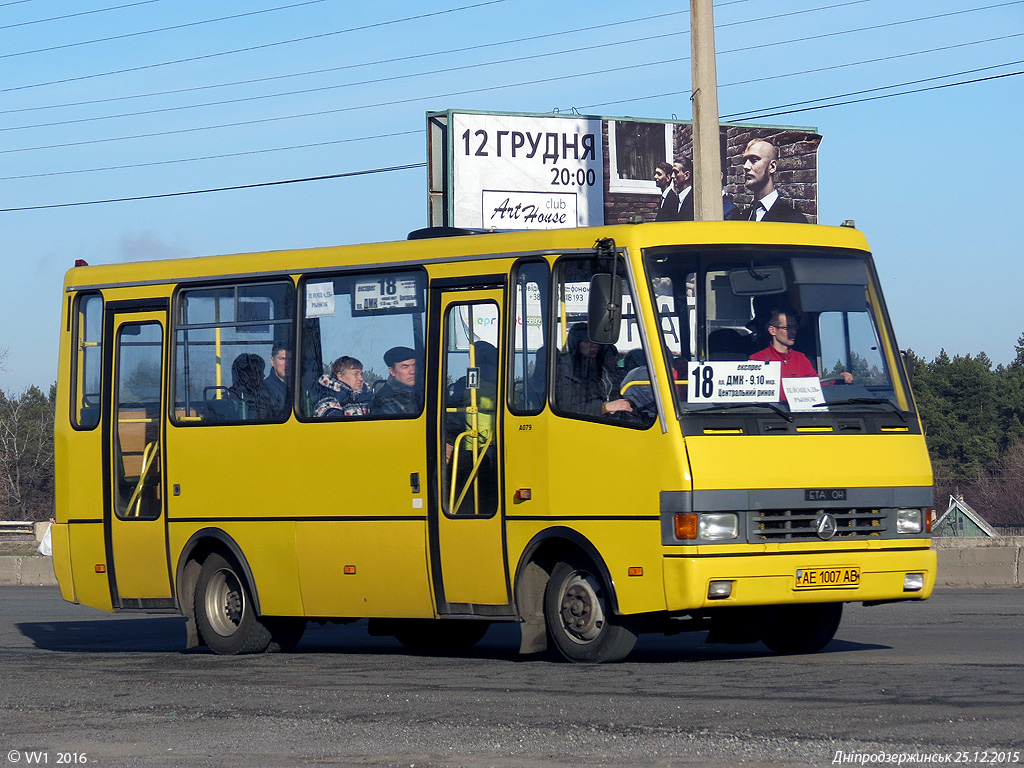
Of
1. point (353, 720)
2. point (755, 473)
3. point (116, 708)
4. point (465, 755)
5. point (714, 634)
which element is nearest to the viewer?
point (465, 755)

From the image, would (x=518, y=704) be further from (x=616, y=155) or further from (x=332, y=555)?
(x=616, y=155)

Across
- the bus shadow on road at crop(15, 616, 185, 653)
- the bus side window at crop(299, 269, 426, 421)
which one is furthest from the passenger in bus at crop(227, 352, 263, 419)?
the bus shadow on road at crop(15, 616, 185, 653)

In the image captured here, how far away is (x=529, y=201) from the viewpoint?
3306cm

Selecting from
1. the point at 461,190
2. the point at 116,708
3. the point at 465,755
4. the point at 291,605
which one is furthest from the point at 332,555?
the point at 461,190

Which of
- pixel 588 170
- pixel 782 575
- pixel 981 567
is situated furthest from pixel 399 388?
pixel 588 170

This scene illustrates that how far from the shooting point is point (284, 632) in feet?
46.8

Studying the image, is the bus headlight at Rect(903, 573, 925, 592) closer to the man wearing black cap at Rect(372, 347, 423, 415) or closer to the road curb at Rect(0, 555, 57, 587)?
the man wearing black cap at Rect(372, 347, 423, 415)

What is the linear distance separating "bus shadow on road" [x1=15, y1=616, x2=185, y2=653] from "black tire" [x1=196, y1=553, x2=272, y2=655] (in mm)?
1133

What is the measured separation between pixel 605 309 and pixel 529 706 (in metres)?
2.88

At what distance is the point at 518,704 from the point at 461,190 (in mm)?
23254

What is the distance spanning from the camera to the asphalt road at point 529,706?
7.89 meters

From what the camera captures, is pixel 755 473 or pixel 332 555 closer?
pixel 755 473

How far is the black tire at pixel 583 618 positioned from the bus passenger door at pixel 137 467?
13.4 feet

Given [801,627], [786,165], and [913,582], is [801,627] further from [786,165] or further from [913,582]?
[786,165]
